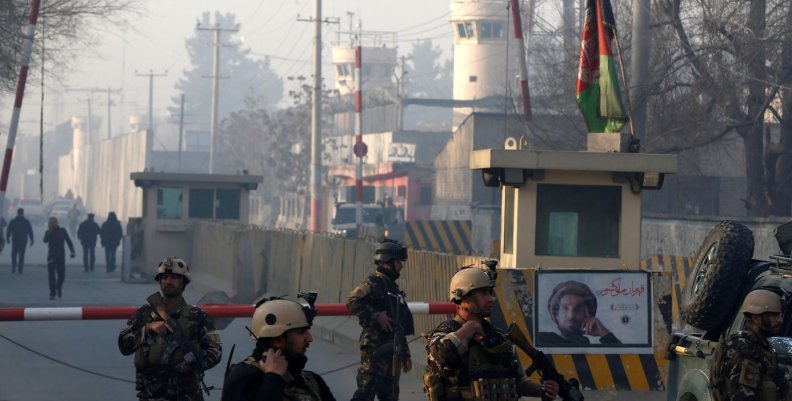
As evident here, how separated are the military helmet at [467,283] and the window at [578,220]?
7.28m

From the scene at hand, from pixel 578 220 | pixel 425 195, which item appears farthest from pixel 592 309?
pixel 425 195

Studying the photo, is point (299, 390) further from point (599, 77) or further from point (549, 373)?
point (599, 77)

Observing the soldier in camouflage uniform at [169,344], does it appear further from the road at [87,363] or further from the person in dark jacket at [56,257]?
the person in dark jacket at [56,257]

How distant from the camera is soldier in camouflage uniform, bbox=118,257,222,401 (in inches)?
335

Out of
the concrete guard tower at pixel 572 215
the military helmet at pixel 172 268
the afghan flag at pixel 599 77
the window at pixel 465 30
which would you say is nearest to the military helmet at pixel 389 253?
the military helmet at pixel 172 268

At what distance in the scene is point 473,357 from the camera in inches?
261

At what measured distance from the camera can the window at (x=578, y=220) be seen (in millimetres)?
13961

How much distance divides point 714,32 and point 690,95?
200 cm

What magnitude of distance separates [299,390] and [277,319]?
0.95 ft

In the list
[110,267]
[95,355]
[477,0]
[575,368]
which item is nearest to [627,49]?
[110,267]

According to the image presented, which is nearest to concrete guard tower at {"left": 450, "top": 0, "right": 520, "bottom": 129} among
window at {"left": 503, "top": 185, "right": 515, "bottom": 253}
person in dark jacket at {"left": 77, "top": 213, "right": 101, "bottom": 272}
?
person in dark jacket at {"left": 77, "top": 213, "right": 101, "bottom": 272}

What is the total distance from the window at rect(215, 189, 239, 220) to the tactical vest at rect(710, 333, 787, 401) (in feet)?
86.9

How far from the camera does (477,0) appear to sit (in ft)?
354

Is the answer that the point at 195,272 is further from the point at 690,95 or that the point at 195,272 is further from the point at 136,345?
the point at 136,345
